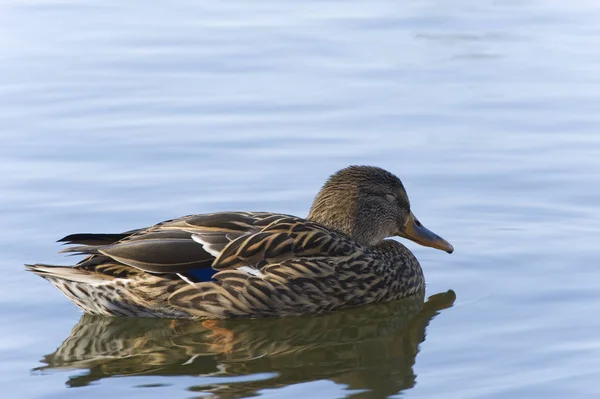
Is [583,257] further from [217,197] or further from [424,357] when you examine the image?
[217,197]

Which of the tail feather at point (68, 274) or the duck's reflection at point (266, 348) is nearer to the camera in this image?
the duck's reflection at point (266, 348)

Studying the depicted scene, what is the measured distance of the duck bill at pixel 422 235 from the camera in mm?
11023

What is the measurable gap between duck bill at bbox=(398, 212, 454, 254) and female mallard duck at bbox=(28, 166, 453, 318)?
0.43 metres

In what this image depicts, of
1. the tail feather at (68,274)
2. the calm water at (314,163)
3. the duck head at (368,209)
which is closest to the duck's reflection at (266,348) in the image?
the calm water at (314,163)

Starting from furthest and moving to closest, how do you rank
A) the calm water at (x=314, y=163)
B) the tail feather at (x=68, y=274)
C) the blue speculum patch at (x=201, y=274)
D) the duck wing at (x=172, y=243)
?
the blue speculum patch at (x=201, y=274) < the duck wing at (x=172, y=243) < the tail feather at (x=68, y=274) < the calm water at (x=314, y=163)

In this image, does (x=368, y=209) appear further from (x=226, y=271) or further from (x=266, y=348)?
(x=266, y=348)

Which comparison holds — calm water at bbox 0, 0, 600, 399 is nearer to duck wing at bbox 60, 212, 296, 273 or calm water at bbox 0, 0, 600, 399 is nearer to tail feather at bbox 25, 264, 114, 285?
tail feather at bbox 25, 264, 114, 285

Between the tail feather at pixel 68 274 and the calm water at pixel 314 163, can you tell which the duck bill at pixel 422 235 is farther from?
the tail feather at pixel 68 274

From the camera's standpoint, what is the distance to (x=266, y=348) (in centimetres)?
938

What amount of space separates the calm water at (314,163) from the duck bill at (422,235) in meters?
0.25

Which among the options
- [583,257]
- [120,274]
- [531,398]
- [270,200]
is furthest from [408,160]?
[531,398]

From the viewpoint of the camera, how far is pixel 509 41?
16.8 meters

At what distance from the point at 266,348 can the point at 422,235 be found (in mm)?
2350

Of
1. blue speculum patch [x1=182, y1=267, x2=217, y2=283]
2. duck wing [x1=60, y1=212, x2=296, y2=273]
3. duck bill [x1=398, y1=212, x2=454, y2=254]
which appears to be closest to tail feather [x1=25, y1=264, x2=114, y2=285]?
duck wing [x1=60, y1=212, x2=296, y2=273]
